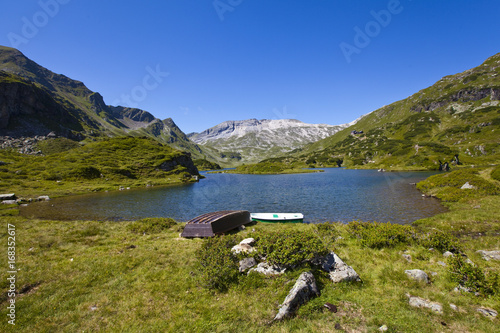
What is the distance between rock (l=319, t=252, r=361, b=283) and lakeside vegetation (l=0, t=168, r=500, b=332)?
452 millimetres

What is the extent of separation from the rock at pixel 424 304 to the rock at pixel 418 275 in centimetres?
223

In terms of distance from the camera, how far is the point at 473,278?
10148 millimetres

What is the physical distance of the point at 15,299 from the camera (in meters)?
10.6

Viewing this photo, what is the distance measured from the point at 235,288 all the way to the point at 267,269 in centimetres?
218

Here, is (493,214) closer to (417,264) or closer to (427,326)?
(417,264)

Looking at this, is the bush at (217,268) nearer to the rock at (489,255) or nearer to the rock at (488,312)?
the rock at (488,312)

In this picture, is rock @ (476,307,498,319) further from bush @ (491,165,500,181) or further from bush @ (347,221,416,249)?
bush @ (491,165,500,181)

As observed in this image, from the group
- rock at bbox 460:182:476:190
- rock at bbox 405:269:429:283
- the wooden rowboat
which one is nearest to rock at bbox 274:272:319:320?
rock at bbox 405:269:429:283

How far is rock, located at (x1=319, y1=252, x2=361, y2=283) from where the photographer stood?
1172 cm

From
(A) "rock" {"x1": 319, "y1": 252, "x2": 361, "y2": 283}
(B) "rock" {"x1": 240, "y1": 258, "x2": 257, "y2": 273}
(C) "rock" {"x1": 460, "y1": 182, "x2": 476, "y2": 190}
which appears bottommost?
(C) "rock" {"x1": 460, "y1": 182, "x2": 476, "y2": 190}

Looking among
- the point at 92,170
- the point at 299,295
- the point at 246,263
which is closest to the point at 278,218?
the point at 246,263

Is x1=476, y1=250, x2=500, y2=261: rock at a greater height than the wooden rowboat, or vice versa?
the wooden rowboat

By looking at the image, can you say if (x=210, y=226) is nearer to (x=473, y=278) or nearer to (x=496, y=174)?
(x=473, y=278)

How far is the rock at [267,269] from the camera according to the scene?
476 inches
